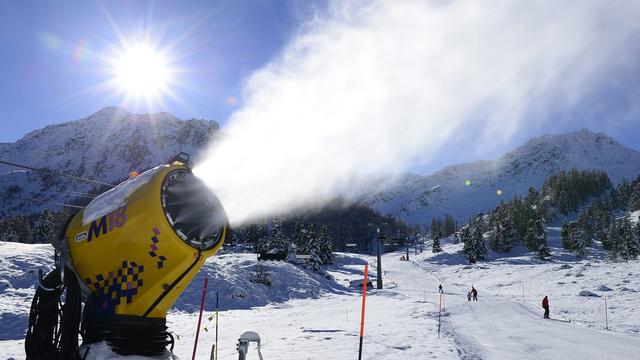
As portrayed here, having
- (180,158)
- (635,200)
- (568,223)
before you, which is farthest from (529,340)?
(635,200)

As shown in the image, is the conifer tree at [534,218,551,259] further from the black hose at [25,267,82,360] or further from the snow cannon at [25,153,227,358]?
the black hose at [25,267,82,360]

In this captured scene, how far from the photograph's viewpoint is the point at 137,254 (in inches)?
162

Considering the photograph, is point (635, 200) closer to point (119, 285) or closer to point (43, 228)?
point (43, 228)

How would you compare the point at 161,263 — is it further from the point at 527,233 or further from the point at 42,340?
the point at 527,233

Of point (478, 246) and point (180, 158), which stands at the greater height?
point (180, 158)

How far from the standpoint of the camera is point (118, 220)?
163 inches

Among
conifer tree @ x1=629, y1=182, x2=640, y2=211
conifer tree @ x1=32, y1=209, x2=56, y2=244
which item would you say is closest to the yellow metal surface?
conifer tree @ x1=32, y1=209, x2=56, y2=244

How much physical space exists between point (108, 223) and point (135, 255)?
407mm

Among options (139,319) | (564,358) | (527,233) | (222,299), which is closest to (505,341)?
(564,358)

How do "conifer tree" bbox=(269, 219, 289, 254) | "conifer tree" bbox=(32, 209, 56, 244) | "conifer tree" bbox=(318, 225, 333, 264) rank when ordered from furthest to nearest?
1. "conifer tree" bbox=(318, 225, 333, 264)
2. "conifer tree" bbox=(32, 209, 56, 244)
3. "conifer tree" bbox=(269, 219, 289, 254)

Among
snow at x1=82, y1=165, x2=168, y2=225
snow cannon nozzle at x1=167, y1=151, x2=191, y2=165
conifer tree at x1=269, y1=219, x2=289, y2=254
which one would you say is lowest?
conifer tree at x1=269, y1=219, x2=289, y2=254

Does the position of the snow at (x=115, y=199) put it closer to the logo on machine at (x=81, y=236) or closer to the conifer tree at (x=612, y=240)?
the logo on machine at (x=81, y=236)

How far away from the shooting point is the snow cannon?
13.3 ft

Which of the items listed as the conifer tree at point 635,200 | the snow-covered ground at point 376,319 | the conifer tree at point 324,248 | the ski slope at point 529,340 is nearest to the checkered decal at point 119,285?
the snow-covered ground at point 376,319
